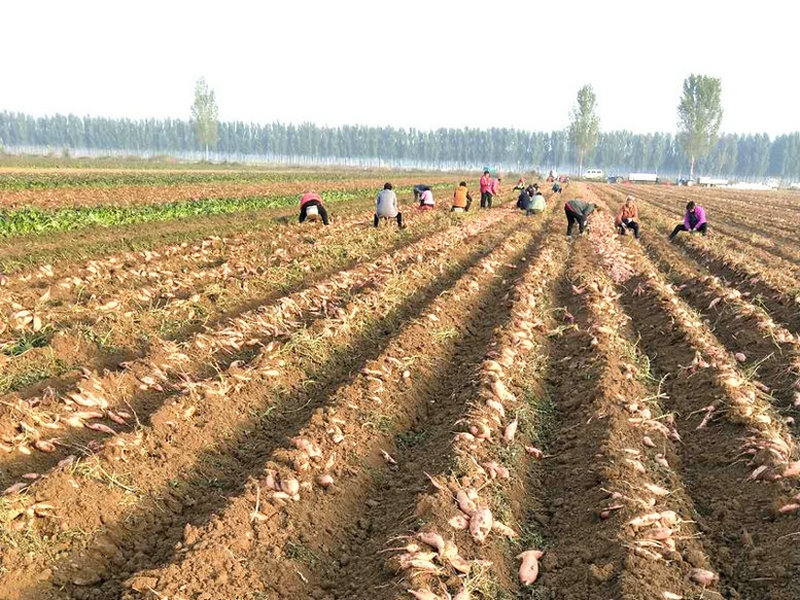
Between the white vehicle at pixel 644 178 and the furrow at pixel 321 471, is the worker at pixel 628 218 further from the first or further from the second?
the white vehicle at pixel 644 178

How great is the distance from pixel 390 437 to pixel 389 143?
147 m

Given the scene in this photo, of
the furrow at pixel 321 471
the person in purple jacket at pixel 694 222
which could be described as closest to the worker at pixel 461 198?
the person in purple jacket at pixel 694 222

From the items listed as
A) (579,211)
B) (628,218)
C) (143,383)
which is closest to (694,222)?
(628,218)

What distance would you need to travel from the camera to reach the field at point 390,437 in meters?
3.18

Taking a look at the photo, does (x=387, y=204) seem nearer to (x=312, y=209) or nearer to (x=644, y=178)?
(x=312, y=209)

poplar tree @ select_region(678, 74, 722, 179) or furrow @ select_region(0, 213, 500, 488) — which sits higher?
poplar tree @ select_region(678, 74, 722, 179)

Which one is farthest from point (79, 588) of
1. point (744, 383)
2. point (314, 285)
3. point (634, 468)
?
point (314, 285)

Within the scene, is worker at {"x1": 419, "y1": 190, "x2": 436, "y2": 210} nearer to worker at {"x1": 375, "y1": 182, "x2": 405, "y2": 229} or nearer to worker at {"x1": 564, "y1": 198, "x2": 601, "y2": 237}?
worker at {"x1": 375, "y1": 182, "x2": 405, "y2": 229}

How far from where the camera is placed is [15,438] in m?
4.12

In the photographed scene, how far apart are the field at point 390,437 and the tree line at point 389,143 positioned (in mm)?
138726

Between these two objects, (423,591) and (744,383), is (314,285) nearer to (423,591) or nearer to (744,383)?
(744,383)

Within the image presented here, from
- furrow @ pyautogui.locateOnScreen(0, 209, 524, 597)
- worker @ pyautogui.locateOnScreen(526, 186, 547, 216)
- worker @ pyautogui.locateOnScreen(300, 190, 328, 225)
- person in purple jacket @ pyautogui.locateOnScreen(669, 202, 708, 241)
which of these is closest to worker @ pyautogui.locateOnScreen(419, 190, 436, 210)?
worker @ pyautogui.locateOnScreen(526, 186, 547, 216)

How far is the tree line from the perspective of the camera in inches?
5468

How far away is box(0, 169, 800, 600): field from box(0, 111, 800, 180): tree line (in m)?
139
